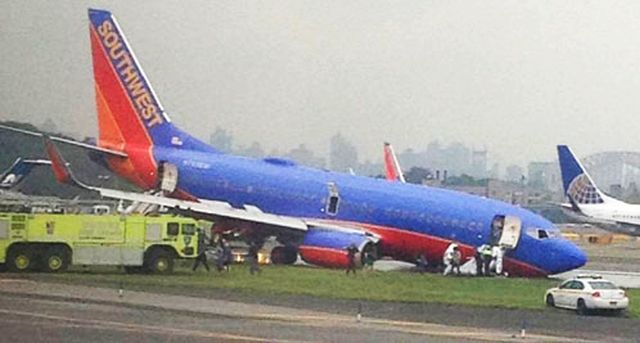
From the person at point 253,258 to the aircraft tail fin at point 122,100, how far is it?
10241 mm

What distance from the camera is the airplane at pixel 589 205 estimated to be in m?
87.7

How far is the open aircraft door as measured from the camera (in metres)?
53.8

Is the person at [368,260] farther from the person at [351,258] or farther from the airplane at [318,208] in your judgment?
the person at [351,258]

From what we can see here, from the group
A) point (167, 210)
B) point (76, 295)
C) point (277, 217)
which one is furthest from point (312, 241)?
point (76, 295)

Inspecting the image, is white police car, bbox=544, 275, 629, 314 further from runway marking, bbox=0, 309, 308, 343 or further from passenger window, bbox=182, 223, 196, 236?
runway marking, bbox=0, 309, 308, 343

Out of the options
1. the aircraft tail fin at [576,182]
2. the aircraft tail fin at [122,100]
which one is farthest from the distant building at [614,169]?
the aircraft tail fin at [122,100]

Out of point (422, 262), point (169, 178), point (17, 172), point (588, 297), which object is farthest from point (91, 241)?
point (588, 297)

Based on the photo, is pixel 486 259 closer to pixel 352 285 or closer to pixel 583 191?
pixel 352 285

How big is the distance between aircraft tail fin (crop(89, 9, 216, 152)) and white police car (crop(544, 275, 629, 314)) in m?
27.8

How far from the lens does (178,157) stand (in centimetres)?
6222

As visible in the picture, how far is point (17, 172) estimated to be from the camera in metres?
53.0

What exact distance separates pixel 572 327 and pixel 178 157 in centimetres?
3198

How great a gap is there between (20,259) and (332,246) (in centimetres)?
1359

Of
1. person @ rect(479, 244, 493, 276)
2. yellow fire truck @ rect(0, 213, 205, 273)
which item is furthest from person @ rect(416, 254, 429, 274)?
yellow fire truck @ rect(0, 213, 205, 273)
